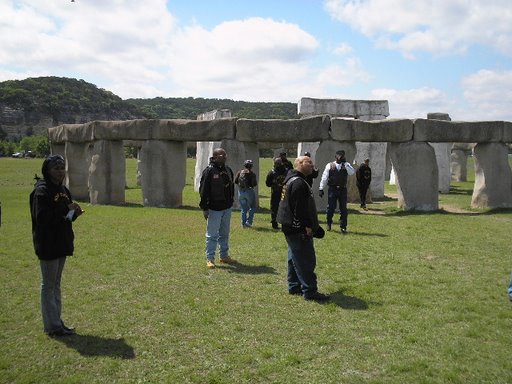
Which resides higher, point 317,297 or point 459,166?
point 459,166

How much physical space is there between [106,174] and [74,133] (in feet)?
8.81

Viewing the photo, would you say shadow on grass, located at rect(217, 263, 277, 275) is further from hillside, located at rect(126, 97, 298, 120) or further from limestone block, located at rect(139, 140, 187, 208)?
hillside, located at rect(126, 97, 298, 120)

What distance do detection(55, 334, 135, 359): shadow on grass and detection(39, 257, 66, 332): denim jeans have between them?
0.75 ft

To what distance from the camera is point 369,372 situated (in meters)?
5.02

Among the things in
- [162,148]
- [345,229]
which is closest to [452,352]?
[345,229]

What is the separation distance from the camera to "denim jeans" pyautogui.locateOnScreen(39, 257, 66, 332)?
595cm

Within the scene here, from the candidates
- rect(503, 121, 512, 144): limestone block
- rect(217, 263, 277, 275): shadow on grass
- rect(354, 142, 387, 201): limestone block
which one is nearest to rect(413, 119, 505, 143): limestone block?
rect(503, 121, 512, 144): limestone block

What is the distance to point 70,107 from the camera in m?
127

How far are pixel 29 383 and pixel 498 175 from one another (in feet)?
55.4

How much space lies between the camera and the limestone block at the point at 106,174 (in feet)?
67.3

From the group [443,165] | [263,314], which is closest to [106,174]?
[263,314]

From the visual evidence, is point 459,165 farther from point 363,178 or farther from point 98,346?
point 98,346

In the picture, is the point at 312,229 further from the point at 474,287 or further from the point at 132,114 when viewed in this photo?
the point at 132,114

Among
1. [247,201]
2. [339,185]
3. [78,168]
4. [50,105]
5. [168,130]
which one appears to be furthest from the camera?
[50,105]
